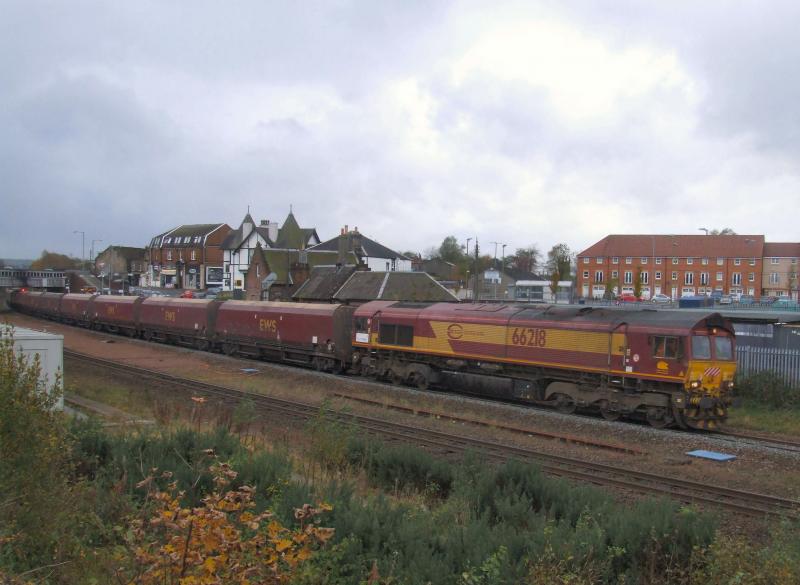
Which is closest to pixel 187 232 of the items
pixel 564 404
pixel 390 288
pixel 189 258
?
pixel 189 258

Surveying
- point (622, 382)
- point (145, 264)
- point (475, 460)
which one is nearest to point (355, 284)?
point (622, 382)

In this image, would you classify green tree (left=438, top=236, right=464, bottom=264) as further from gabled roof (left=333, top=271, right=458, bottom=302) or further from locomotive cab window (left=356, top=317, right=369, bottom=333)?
locomotive cab window (left=356, top=317, right=369, bottom=333)

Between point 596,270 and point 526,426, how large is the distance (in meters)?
78.2

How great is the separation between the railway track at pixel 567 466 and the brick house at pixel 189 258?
87.6m

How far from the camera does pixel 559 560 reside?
23.2 feet

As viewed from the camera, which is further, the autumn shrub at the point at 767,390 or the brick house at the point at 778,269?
the brick house at the point at 778,269

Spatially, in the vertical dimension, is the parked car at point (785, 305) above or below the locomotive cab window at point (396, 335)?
above

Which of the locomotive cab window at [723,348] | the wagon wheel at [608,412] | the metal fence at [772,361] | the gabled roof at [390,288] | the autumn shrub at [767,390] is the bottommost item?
the wagon wheel at [608,412]

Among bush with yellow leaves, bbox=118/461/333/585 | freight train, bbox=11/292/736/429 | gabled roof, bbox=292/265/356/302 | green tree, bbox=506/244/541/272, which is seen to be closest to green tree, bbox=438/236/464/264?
green tree, bbox=506/244/541/272

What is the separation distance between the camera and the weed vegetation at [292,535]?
5.17 metres

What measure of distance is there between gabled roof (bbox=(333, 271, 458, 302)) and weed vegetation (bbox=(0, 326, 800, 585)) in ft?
137

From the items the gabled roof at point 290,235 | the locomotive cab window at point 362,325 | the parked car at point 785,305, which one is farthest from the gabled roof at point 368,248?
the locomotive cab window at point 362,325

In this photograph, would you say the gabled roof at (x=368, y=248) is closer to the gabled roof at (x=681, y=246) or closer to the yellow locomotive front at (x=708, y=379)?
the gabled roof at (x=681, y=246)

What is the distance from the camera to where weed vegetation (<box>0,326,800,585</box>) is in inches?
204
